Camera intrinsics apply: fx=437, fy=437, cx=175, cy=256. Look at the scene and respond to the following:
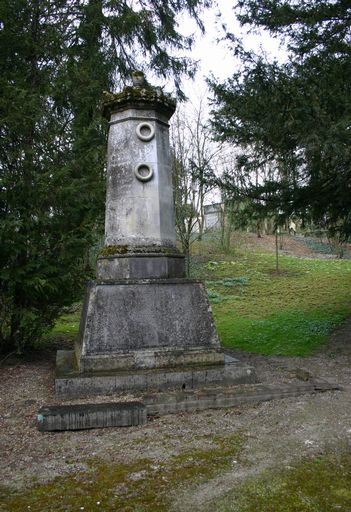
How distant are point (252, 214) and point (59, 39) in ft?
15.2

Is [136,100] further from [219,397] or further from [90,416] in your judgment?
[90,416]

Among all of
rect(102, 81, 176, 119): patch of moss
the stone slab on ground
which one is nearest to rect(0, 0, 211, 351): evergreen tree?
rect(102, 81, 176, 119): patch of moss

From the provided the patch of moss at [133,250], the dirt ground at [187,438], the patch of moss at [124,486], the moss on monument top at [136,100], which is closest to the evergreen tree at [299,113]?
the moss on monument top at [136,100]

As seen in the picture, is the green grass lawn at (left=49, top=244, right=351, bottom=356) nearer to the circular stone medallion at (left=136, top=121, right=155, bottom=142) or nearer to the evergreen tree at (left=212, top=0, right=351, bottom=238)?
the evergreen tree at (left=212, top=0, right=351, bottom=238)

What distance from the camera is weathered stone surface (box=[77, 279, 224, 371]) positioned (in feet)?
16.4

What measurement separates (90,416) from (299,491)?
1940 mm

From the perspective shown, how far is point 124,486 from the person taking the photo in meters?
2.87

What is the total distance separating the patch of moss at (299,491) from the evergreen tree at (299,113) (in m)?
3.93

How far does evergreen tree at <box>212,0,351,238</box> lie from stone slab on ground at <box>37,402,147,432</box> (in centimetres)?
400

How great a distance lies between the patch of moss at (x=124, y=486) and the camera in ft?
8.67

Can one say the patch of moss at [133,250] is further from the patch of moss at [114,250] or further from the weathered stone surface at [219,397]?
the weathered stone surface at [219,397]

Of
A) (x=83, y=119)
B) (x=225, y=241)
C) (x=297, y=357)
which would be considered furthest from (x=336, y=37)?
(x=225, y=241)

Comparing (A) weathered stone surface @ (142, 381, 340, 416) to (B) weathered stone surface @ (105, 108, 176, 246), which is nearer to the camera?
(A) weathered stone surface @ (142, 381, 340, 416)

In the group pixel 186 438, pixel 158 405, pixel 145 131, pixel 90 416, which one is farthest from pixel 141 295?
pixel 145 131
